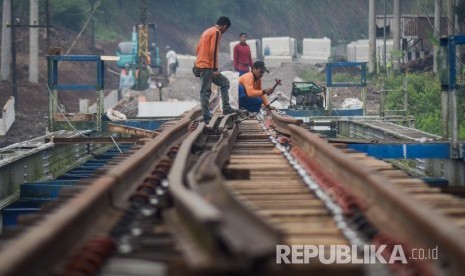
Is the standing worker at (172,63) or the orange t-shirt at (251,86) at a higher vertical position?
the standing worker at (172,63)

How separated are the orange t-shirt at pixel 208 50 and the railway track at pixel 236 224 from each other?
22.0 feet

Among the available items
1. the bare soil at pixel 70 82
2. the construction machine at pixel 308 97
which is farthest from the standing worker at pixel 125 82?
the construction machine at pixel 308 97

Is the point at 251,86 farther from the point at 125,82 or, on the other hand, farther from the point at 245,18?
the point at 245,18

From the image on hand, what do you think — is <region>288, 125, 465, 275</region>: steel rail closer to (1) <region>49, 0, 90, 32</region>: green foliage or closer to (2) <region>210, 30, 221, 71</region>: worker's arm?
(2) <region>210, 30, 221, 71</region>: worker's arm

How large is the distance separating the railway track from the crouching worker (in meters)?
8.25

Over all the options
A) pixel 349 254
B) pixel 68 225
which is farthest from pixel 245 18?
pixel 68 225

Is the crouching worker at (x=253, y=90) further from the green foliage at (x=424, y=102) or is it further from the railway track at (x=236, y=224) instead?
the railway track at (x=236, y=224)

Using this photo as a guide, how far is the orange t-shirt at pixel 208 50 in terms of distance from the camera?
14.9 m

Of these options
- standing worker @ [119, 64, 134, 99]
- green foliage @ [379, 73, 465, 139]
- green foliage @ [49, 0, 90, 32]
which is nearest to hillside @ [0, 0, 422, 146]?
green foliage @ [49, 0, 90, 32]

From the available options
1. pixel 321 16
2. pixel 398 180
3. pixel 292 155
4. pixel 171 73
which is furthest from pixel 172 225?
pixel 321 16

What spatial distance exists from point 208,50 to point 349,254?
10.2 metres

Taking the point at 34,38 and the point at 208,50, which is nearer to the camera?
the point at 208,50

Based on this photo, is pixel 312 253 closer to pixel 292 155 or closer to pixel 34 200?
pixel 292 155

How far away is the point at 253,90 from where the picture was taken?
16.8m
